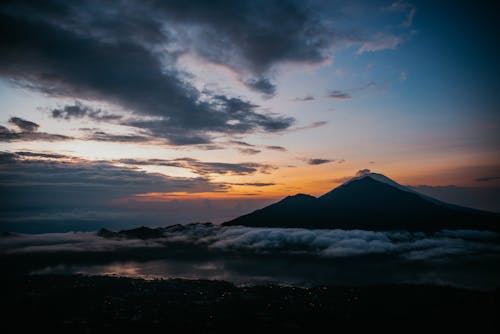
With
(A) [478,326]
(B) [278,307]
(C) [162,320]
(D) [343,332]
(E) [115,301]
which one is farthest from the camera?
(E) [115,301]

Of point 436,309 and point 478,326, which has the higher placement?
point 478,326

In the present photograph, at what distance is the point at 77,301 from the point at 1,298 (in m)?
58.7

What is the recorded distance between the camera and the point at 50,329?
449ft

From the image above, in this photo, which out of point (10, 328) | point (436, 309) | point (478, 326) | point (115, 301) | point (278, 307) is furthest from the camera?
point (115, 301)

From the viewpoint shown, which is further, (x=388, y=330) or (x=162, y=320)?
(x=162, y=320)

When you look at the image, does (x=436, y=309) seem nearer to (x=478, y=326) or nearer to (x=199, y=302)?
(x=478, y=326)

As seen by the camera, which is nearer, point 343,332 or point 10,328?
point 343,332

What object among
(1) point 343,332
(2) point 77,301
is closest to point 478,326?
(1) point 343,332

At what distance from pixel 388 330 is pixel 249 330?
63542 millimetres

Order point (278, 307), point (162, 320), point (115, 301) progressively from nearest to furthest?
point (162, 320)
point (278, 307)
point (115, 301)

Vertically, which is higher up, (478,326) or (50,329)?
(478,326)

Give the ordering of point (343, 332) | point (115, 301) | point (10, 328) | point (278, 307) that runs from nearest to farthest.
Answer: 1. point (343, 332)
2. point (10, 328)
3. point (278, 307)
4. point (115, 301)

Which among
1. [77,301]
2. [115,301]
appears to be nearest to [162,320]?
[115,301]

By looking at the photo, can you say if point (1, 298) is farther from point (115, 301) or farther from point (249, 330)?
point (249, 330)
